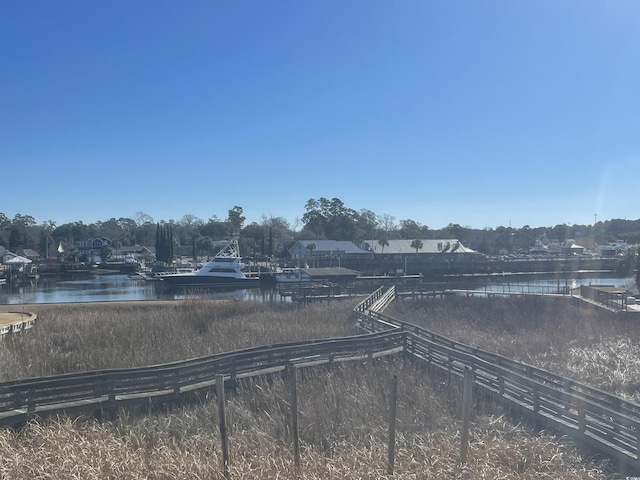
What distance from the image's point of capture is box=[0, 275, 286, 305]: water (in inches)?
2009

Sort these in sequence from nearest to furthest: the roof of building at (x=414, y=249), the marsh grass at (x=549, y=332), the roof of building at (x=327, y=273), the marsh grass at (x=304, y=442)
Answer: the marsh grass at (x=304, y=442) < the marsh grass at (x=549, y=332) < the roof of building at (x=327, y=273) < the roof of building at (x=414, y=249)

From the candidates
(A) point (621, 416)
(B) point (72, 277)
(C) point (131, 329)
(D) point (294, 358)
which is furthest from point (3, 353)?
(B) point (72, 277)

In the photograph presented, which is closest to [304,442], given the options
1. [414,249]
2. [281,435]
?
[281,435]

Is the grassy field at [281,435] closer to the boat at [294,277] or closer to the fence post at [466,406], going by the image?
the fence post at [466,406]

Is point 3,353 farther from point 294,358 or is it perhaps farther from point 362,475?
point 362,475

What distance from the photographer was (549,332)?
80.5 ft

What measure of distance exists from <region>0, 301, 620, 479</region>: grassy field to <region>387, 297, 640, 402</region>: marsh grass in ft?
19.5

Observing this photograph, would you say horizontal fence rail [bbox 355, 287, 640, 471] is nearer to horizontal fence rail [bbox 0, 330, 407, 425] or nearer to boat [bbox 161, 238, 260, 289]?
horizontal fence rail [bbox 0, 330, 407, 425]

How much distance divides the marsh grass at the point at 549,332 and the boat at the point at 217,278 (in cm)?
3486

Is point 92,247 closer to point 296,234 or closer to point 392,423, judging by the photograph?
point 296,234

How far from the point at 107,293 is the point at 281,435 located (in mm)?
52492

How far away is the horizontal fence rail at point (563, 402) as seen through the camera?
28.9 feet

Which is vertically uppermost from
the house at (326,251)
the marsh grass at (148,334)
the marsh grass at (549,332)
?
the house at (326,251)

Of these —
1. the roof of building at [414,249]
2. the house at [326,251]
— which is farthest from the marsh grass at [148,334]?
the roof of building at [414,249]
